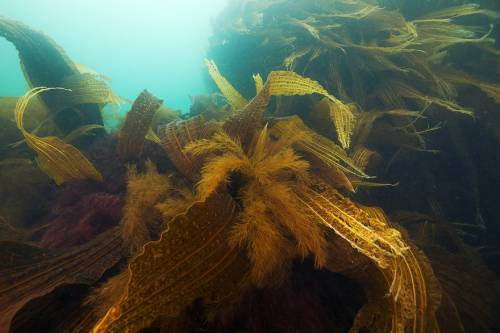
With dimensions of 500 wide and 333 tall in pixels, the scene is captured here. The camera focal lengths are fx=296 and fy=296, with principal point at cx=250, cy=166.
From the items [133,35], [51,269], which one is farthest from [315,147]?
[133,35]

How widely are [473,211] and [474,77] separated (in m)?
0.94

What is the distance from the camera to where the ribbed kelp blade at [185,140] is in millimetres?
1198

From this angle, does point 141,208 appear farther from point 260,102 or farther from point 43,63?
point 43,63

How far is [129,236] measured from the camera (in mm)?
1108

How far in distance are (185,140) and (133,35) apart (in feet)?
274

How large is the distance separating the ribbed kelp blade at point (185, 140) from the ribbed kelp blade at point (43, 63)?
0.82 m

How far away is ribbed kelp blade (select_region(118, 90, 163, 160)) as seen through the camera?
136 centimetres

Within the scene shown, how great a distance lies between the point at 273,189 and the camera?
3.22 feet

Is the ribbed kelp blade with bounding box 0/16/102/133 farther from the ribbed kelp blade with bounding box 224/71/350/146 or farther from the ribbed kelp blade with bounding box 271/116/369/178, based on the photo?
the ribbed kelp blade with bounding box 271/116/369/178

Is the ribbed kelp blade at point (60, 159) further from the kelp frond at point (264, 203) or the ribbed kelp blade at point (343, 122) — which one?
the ribbed kelp blade at point (343, 122)

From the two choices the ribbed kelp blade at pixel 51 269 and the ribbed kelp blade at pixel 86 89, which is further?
the ribbed kelp blade at pixel 86 89

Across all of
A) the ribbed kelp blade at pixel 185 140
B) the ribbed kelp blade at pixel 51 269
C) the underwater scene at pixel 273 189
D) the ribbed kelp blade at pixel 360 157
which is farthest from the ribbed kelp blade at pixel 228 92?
the ribbed kelp blade at pixel 51 269

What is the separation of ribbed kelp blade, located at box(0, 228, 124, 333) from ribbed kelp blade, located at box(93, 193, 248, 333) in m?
0.43

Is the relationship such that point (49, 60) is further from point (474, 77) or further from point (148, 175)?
point (474, 77)
